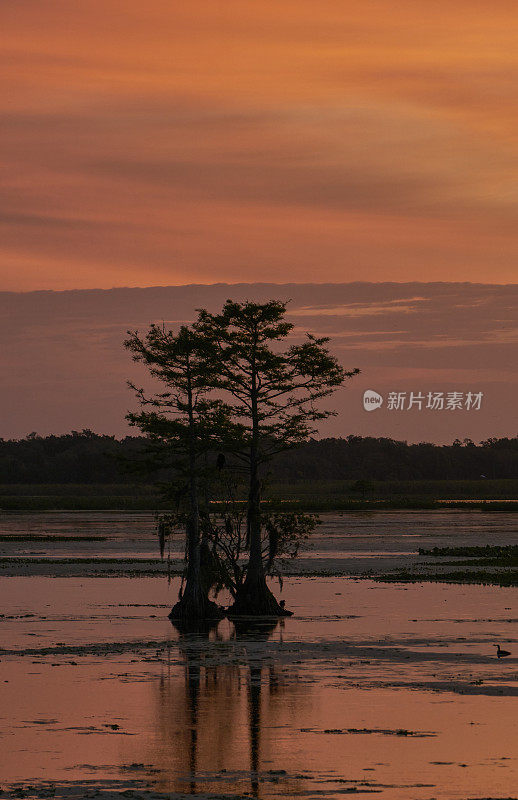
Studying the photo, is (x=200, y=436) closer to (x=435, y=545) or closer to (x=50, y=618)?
(x=50, y=618)

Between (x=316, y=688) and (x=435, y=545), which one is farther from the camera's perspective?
(x=435, y=545)

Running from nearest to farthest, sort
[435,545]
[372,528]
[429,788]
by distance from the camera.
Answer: [429,788] < [435,545] < [372,528]

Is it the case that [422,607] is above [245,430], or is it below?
below

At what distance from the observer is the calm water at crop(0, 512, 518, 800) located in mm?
23578

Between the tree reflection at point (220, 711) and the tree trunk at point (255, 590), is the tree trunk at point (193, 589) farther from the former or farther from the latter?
the tree reflection at point (220, 711)

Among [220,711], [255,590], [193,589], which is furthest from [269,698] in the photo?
[255,590]

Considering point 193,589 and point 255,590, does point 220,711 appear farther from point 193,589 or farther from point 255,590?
point 255,590

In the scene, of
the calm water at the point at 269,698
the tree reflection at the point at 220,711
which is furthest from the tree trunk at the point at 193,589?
the tree reflection at the point at 220,711

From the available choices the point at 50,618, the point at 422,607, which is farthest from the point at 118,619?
the point at 422,607

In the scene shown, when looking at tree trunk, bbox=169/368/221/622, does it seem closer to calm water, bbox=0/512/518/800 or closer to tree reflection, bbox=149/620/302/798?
calm water, bbox=0/512/518/800

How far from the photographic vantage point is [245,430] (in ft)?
179

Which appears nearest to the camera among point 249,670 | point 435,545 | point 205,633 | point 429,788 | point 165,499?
point 429,788

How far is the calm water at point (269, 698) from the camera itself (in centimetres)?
2358

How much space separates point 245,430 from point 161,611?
8102mm
